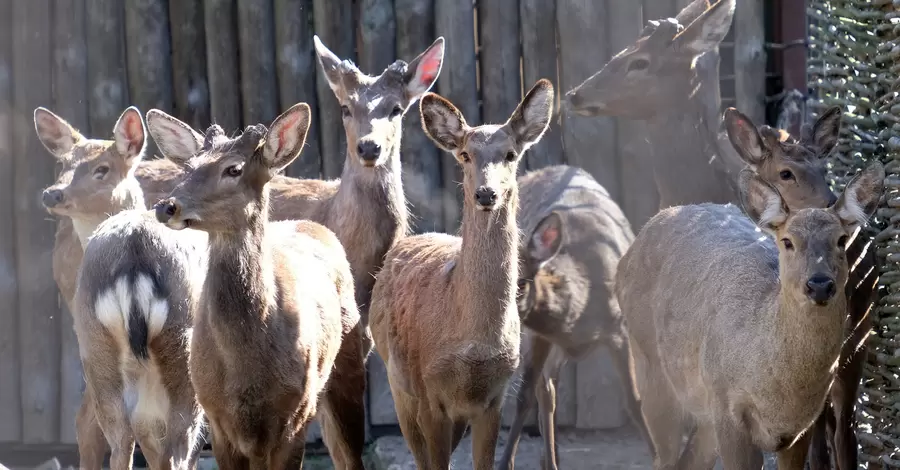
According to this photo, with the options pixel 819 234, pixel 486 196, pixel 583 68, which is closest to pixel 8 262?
pixel 583 68

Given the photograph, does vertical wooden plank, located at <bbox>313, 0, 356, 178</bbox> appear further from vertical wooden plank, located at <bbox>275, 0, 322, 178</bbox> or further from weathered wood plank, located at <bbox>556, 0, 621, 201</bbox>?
weathered wood plank, located at <bbox>556, 0, 621, 201</bbox>

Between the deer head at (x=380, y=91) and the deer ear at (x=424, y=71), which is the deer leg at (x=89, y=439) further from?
the deer ear at (x=424, y=71)

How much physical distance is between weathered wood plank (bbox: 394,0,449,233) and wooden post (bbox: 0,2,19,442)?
3242mm

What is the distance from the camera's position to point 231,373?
23.0 feet

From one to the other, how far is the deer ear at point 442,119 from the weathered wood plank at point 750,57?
387cm

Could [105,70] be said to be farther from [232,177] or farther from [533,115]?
[533,115]

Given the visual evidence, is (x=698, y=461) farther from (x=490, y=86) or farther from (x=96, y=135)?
(x=96, y=135)

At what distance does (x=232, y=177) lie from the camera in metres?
7.18

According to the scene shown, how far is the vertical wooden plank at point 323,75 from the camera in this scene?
11.1 meters

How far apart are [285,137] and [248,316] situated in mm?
1018

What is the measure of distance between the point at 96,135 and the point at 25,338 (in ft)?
6.04

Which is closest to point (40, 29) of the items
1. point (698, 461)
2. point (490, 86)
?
point (490, 86)

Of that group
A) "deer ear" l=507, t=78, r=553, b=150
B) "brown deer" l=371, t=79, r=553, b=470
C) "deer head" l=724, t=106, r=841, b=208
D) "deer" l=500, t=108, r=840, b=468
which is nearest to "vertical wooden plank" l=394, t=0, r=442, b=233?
"deer" l=500, t=108, r=840, b=468

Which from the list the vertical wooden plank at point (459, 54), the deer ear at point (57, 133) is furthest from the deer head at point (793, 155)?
the deer ear at point (57, 133)
